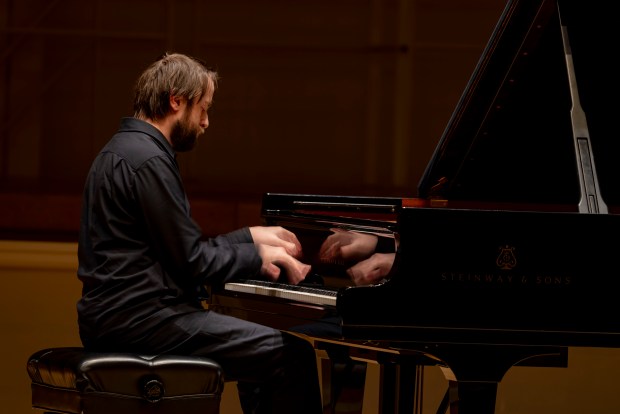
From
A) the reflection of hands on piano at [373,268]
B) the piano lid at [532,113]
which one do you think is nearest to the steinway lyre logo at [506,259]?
the reflection of hands on piano at [373,268]

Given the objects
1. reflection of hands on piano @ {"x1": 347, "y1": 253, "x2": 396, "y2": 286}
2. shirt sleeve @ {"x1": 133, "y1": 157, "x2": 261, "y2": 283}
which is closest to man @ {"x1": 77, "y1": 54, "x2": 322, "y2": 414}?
shirt sleeve @ {"x1": 133, "y1": 157, "x2": 261, "y2": 283}

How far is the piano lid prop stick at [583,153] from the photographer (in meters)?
2.41

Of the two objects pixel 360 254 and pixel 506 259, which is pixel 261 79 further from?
pixel 506 259

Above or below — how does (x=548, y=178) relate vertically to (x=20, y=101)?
below

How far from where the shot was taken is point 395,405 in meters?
2.71

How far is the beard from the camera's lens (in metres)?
2.61

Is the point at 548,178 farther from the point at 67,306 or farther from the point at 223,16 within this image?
the point at 223,16

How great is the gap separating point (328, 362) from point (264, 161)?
4157 millimetres

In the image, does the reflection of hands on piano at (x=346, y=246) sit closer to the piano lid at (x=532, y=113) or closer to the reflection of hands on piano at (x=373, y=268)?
the reflection of hands on piano at (x=373, y=268)

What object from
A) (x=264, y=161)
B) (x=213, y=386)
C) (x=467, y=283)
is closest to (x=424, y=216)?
(x=467, y=283)

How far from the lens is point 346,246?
8.25 ft

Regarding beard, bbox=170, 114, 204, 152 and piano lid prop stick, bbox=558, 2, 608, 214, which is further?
beard, bbox=170, 114, 204, 152

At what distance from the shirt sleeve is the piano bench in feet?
0.74

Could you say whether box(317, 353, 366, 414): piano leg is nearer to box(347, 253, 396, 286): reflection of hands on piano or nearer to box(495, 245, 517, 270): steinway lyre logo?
box(347, 253, 396, 286): reflection of hands on piano
